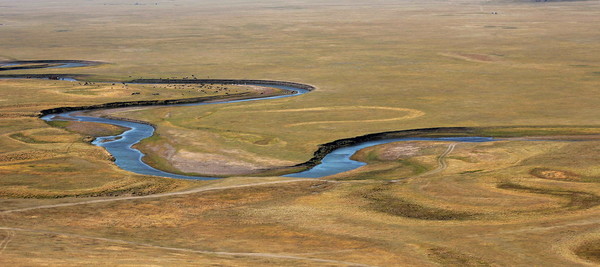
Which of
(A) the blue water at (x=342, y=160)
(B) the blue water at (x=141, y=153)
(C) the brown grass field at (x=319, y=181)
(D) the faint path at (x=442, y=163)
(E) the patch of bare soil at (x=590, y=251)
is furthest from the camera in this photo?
(B) the blue water at (x=141, y=153)

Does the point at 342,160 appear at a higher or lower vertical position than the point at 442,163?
lower

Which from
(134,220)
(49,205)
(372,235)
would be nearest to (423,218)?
(372,235)

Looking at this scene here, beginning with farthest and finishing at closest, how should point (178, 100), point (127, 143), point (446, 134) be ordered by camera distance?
1. point (178, 100)
2. point (446, 134)
3. point (127, 143)

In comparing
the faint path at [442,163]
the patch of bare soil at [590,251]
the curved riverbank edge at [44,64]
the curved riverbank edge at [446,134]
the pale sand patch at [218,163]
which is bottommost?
the patch of bare soil at [590,251]

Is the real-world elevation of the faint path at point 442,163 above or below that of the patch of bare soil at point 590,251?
above

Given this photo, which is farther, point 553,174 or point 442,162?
point 442,162

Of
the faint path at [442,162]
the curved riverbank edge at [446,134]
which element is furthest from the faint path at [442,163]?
the curved riverbank edge at [446,134]

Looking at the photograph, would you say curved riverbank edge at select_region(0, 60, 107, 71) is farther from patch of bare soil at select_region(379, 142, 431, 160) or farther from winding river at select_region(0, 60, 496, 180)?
patch of bare soil at select_region(379, 142, 431, 160)

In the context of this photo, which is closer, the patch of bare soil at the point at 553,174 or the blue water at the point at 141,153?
the patch of bare soil at the point at 553,174

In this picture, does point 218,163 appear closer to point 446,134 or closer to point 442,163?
point 442,163

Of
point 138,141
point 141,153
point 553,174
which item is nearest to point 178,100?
point 138,141

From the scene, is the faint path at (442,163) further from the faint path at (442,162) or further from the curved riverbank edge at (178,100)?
the curved riverbank edge at (178,100)

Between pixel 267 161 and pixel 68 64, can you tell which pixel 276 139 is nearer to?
pixel 267 161
